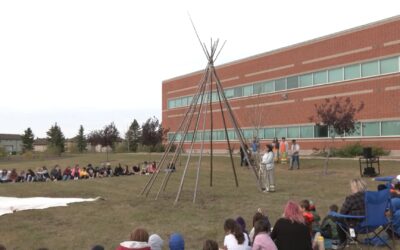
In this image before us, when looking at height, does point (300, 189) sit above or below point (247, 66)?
below

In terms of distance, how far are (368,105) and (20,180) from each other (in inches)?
907

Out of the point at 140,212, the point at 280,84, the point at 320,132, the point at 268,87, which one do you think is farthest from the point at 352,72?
the point at 140,212

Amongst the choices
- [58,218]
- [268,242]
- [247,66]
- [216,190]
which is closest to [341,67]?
[247,66]

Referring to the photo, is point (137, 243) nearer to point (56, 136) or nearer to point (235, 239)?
point (235, 239)

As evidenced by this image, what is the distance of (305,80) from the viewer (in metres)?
37.6

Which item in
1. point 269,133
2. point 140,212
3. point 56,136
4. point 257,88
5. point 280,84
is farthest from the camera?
point 56,136

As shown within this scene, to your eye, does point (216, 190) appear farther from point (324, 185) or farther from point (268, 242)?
point (268, 242)

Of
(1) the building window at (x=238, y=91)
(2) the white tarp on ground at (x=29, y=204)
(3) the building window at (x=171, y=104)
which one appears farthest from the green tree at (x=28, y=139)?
(2) the white tarp on ground at (x=29, y=204)

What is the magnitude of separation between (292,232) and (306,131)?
32259 millimetres

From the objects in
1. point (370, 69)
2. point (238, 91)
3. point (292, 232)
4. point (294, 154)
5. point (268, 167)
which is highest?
point (238, 91)

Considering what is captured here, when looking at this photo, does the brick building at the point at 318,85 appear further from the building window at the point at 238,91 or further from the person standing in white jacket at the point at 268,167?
the person standing in white jacket at the point at 268,167

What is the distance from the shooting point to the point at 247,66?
44.9 meters

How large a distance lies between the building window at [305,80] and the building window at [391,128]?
804 centimetres

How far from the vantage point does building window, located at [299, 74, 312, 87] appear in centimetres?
3716
